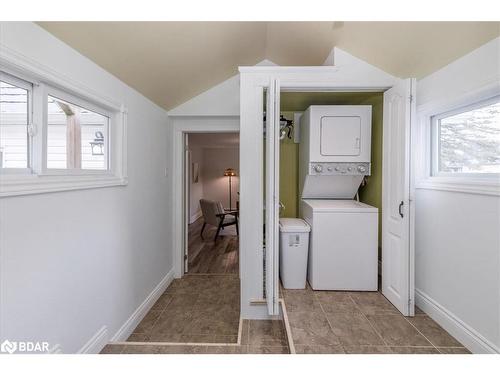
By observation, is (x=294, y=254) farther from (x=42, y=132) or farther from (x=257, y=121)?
(x=42, y=132)

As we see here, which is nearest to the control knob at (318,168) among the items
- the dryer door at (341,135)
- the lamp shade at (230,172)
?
the dryer door at (341,135)

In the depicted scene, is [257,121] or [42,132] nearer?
[42,132]

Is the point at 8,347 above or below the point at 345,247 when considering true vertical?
below

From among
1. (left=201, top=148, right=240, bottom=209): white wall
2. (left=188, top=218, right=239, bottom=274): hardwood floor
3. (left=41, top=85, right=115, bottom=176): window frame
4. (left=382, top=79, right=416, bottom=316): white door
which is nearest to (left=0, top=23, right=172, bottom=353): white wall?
(left=41, top=85, right=115, bottom=176): window frame

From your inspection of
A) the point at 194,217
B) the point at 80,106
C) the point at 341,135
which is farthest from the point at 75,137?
the point at 194,217

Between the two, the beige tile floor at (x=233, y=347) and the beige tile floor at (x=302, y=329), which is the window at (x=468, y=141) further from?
the beige tile floor at (x=233, y=347)

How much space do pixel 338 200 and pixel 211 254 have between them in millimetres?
2641

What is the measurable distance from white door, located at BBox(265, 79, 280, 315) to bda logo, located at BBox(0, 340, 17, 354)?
1.55m

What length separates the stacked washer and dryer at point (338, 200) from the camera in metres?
2.46

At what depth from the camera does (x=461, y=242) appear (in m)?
1.76

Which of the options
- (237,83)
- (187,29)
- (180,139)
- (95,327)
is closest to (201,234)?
(180,139)

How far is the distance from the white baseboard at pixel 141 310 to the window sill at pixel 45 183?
4.28ft

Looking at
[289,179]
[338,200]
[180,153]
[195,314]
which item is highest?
[180,153]
